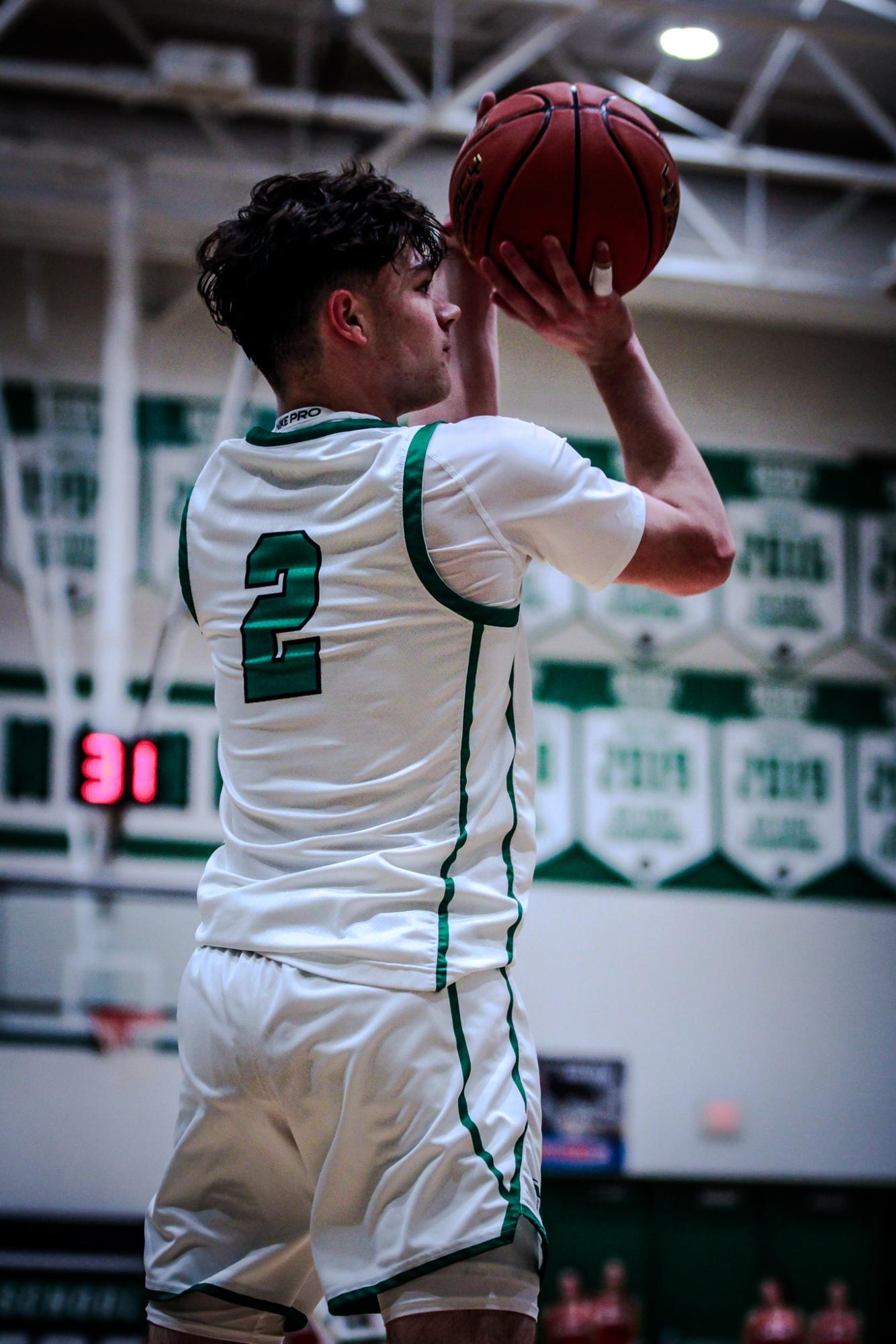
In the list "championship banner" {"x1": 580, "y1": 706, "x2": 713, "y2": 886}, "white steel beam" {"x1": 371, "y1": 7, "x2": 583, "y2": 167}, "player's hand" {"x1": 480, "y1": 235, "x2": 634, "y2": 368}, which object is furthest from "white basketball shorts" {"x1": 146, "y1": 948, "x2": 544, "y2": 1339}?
"championship banner" {"x1": 580, "y1": 706, "x2": 713, "y2": 886}

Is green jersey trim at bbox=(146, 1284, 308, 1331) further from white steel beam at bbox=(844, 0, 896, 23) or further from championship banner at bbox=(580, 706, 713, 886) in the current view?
championship banner at bbox=(580, 706, 713, 886)

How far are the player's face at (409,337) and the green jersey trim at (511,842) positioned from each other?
363 millimetres

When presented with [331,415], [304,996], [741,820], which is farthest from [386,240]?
[741,820]

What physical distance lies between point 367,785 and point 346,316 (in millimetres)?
568

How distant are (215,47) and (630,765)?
4994 mm

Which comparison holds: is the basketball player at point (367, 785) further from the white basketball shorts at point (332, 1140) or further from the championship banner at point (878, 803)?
the championship banner at point (878, 803)

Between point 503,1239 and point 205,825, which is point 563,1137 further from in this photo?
point 503,1239

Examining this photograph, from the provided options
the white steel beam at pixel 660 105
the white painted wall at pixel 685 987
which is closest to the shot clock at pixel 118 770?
the white painted wall at pixel 685 987

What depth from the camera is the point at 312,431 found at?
1758mm

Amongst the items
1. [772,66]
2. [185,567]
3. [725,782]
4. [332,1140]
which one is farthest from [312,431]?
[725,782]

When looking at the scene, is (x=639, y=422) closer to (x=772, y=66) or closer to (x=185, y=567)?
(x=185, y=567)

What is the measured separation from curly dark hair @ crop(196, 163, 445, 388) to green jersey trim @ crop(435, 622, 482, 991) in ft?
1.43

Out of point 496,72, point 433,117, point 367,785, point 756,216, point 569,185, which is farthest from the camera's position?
point 756,216

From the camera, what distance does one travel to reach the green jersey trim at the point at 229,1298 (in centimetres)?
164
